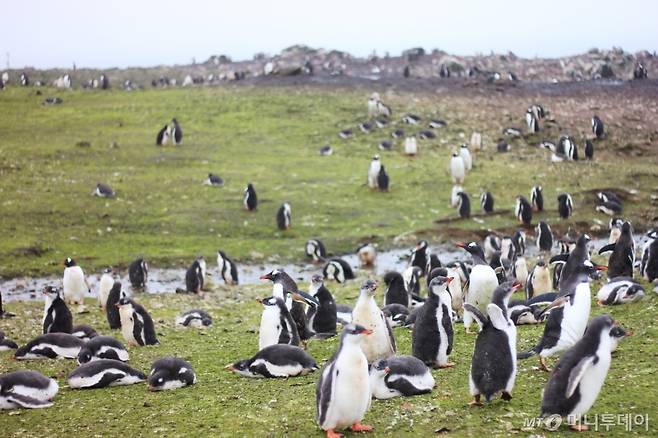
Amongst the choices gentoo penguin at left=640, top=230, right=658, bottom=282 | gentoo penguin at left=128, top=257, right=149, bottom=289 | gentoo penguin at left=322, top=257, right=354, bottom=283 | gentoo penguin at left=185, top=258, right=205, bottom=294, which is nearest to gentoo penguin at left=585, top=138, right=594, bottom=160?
gentoo penguin at left=322, top=257, right=354, bottom=283

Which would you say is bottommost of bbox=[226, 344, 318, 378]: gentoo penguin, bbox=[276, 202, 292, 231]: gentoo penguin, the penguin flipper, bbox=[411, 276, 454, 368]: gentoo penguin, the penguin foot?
bbox=[276, 202, 292, 231]: gentoo penguin

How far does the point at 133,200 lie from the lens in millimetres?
25812

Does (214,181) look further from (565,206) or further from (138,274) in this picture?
(565,206)

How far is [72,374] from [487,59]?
60.6 meters

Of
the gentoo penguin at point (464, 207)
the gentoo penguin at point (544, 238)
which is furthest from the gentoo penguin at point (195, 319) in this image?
the gentoo penguin at point (464, 207)

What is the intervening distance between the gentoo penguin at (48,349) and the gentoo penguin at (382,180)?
54.8 ft

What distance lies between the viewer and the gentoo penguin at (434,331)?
9.39m

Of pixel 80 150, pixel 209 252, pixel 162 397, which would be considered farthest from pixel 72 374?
pixel 80 150

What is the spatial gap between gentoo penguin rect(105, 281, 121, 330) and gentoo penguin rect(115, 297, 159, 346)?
5.70 ft

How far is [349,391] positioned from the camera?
724 centimetres

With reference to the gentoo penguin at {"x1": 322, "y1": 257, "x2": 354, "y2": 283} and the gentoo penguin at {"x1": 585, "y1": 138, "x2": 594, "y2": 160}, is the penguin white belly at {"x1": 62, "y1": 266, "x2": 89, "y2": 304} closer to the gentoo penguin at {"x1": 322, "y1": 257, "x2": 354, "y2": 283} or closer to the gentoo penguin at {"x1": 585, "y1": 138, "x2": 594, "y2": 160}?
the gentoo penguin at {"x1": 322, "y1": 257, "x2": 354, "y2": 283}

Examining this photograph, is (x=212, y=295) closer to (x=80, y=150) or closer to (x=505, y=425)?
(x=505, y=425)

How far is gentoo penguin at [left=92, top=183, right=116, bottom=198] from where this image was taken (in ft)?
84.8

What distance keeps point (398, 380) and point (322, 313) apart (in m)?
4.10
